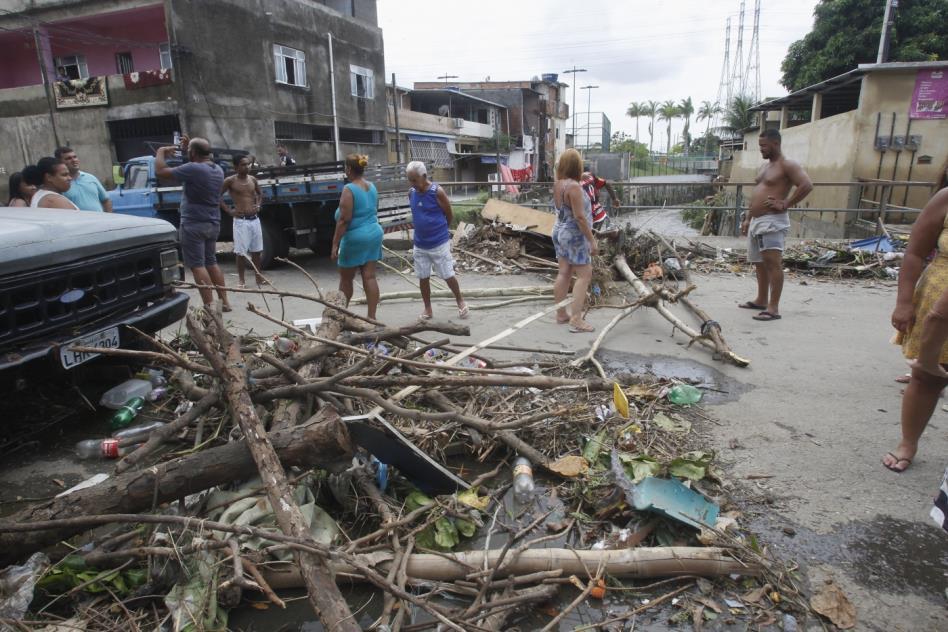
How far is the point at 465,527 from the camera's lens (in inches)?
103

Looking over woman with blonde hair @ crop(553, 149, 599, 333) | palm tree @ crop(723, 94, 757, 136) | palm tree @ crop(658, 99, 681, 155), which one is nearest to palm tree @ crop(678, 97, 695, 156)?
palm tree @ crop(658, 99, 681, 155)

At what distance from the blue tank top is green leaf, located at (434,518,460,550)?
11.8 feet

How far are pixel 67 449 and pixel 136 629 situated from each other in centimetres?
204

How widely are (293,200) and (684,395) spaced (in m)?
6.95

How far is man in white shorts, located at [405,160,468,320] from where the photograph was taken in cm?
565

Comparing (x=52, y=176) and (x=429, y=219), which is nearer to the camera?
(x=52, y=176)

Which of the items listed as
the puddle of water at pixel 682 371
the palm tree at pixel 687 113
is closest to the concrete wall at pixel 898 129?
the puddle of water at pixel 682 371

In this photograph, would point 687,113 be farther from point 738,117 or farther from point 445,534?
point 445,534

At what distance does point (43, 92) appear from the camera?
2023cm

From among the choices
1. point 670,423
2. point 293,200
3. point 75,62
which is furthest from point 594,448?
point 75,62

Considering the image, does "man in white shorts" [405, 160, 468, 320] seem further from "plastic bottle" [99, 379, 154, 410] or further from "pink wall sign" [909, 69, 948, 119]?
"pink wall sign" [909, 69, 948, 119]

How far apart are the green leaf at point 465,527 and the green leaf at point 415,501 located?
184 millimetres

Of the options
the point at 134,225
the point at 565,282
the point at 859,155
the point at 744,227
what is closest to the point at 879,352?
the point at 744,227

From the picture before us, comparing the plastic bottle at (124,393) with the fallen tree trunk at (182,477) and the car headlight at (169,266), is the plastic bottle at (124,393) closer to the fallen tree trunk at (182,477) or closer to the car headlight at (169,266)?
the car headlight at (169,266)
